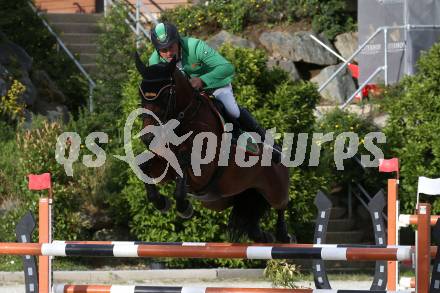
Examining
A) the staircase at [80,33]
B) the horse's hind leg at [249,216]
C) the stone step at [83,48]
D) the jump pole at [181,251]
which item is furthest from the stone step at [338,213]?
the jump pole at [181,251]

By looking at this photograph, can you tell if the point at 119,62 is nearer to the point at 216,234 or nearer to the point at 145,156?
the point at 216,234

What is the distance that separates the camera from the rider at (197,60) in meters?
8.28

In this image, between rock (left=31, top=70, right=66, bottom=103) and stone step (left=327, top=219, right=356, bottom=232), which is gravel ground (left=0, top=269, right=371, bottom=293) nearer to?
stone step (left=327, top=219, right=356, bottom=232)

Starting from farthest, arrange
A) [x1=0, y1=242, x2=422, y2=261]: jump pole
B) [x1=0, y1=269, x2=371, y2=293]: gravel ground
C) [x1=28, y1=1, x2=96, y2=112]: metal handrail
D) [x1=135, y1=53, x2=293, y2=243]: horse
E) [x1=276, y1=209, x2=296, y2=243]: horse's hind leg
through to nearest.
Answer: [x1=28, y1=1, x2=96, y2=112]: metal handrail
[x1=0, y1=269, x2=371, y2=293]: gravel ground
[x1=276, y1=209, x2=296, y2=243]: horse's hind leg
[x1=135, y1=53, x2=293, y2=243]: horse
[x1=0, y1=242, x2=422, y2=261]: jump pole

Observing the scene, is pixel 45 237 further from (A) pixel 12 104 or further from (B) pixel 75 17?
(B) pixel 75 17

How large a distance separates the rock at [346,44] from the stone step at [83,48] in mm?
4907

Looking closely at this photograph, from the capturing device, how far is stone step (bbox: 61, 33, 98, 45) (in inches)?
807

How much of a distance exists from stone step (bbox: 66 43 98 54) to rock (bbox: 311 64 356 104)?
14.3 ft

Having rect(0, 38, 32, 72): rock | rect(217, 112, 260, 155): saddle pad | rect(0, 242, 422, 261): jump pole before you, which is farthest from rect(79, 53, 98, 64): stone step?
rect(0, 242, 422, 261): jump pole

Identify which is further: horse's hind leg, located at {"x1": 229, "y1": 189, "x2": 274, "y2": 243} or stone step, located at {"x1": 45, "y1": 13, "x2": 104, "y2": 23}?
stone step, located at {"x1": 45, "y1": 13, "x2": 104, "y2": 23}

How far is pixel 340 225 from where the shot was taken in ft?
53.9

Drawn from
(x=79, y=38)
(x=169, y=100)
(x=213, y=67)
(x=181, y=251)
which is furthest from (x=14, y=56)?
(x=181, y=251)

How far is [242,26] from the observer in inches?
824

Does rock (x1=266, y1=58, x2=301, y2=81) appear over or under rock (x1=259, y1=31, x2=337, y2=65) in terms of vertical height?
under
